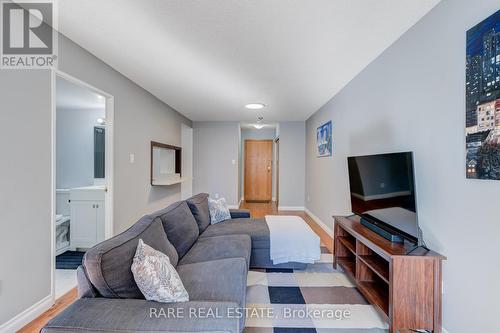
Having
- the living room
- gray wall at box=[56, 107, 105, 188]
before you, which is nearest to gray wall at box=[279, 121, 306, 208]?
the living room

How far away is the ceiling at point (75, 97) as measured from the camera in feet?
11.0

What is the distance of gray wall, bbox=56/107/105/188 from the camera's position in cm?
445

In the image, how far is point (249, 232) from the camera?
2.91 meters

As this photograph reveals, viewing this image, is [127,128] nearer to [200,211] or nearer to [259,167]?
[200,211]

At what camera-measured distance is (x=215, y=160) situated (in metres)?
6.63

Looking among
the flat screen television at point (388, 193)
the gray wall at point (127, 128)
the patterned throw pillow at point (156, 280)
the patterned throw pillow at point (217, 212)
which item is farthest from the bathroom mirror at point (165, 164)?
the flat screen television at point (388, 193)

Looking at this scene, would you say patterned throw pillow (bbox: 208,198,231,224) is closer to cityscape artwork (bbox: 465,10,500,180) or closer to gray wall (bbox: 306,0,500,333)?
gray wall (bbox: 306,0,500,333)

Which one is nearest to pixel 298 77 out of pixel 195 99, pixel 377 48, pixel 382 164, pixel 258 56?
pixel 258 56

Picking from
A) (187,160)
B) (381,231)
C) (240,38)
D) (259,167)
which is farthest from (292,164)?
(240,38)

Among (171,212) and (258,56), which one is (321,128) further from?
(171,212)

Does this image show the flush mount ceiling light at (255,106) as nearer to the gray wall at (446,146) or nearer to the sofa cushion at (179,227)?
the gray wall at (446,146)

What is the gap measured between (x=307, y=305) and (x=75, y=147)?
451 centimetres

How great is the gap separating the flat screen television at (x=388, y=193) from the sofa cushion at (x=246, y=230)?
1.06 meters

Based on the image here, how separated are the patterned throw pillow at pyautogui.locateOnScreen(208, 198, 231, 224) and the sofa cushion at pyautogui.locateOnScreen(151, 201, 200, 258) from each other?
743mm
